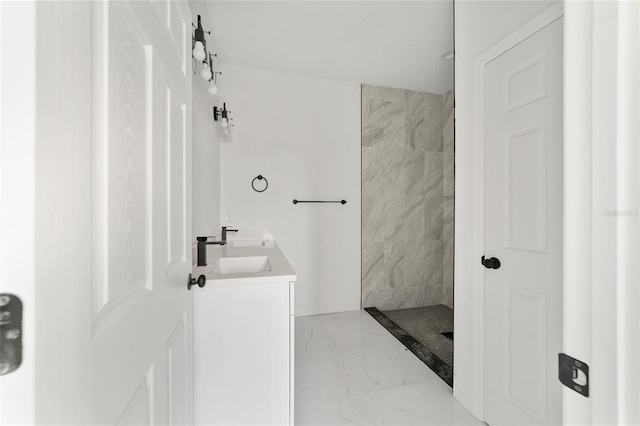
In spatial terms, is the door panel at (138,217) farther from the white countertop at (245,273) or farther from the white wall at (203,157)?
the white wall at (203,157)

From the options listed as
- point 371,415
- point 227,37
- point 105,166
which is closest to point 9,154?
point 105,166

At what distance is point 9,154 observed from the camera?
0.83 ft

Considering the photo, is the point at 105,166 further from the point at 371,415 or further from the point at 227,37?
the point at 227,37

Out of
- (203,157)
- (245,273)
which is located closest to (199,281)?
(245,273)

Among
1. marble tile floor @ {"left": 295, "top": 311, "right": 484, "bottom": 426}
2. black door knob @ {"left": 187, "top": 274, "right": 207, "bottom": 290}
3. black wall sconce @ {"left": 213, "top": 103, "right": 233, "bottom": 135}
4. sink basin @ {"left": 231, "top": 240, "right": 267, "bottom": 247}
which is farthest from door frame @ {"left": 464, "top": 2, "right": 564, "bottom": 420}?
black wall sconce @ {"left": 213, "top": 103, "right": 233, "bottom": 135}

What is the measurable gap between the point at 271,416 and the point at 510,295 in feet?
4.29

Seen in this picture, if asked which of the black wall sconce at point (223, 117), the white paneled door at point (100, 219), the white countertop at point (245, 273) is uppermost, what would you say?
the black wall sconce at point (223, 117)

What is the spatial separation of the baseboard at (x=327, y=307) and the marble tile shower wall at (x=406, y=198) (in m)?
0.14

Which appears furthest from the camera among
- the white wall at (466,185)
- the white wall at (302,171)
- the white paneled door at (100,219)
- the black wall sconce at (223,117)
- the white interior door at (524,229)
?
the white wall at (302,171)

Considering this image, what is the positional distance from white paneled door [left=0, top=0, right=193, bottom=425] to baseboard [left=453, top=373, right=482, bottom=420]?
162 cm

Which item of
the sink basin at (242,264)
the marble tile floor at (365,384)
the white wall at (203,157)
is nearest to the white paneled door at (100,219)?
the sink basin at (242,264)

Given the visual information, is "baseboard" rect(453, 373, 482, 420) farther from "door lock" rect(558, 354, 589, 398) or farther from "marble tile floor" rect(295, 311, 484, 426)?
"door lock" rect(558, 354, 589, 398)

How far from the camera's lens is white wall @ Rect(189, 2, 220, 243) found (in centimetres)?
175

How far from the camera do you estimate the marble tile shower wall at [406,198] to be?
324cm
